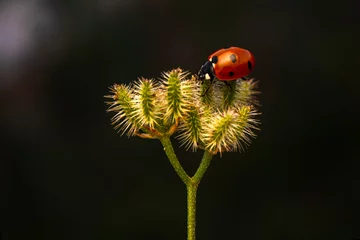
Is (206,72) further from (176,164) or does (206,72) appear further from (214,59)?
(176,164)

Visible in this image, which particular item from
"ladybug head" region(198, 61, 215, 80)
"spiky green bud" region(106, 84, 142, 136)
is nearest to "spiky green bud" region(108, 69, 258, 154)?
"spiky green bud" region(106, 84, 142, 136)

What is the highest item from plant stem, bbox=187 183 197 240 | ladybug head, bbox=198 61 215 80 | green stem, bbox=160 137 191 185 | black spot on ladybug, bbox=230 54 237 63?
black spot on ladybug, bbox=230 54 237 63

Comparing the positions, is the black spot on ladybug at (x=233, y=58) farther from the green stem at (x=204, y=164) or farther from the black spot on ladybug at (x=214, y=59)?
the green stem at (x=204, y=164)

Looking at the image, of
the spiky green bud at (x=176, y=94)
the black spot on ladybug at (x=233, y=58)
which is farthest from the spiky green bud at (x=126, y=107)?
the black spot on ladybug at (x=233, y=58)

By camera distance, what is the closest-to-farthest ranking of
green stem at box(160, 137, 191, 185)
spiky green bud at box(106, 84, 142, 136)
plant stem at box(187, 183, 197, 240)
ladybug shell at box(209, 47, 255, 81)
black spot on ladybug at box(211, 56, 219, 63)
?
plant stem at box(187, 183, 197, 240) < spiky green bud at box(106, 84, 142, 136) < green stem at box(160, 137, 191, 185) < ladybug shell at box(209, 47, 255, 81) < black spot on ladybug at box(211, 56, 219, 63)

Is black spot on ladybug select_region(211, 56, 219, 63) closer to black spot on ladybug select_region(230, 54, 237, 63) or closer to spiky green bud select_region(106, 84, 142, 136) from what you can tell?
black spot on ladybug select_region(230, 54, 237, 63)

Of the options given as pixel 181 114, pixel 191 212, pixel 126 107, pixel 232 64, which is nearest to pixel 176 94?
pixel 181 114

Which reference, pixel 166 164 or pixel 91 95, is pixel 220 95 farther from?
pixel 91 95

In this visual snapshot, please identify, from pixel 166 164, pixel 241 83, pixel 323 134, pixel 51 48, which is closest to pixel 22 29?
pixel 51 48
